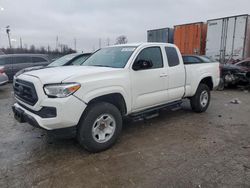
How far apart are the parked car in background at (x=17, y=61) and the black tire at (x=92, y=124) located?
10.8m

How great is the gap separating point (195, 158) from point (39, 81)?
2714 millimetres

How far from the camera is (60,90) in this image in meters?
3.15

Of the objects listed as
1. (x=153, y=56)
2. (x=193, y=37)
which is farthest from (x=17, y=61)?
(x=193, y=37)

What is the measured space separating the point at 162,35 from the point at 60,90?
14.6 meters

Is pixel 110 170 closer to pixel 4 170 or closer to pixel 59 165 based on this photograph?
pixel 59 165

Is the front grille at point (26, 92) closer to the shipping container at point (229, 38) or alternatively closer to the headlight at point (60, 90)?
the headlight at point (60, 90)

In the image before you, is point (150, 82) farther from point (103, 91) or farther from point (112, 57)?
point (103, 91)

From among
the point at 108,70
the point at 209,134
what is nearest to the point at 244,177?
the point at 209,134

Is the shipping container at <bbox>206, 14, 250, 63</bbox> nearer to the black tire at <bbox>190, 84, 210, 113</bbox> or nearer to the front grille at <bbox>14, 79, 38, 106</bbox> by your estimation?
the black tire at <bbox>190, 84, 210, 113</bbox>

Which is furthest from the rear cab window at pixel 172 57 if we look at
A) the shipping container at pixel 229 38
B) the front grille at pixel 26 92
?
the shipping container at pixel 229 38

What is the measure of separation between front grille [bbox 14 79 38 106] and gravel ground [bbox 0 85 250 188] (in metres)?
0.93

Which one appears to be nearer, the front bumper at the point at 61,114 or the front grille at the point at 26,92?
the front bumper at the point at 61,114

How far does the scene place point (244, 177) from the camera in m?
2.94

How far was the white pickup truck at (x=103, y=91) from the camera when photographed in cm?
318
